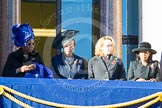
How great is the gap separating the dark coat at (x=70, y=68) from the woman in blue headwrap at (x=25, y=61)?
500 mm

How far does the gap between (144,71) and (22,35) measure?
1.48 m

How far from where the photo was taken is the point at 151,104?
5.24 m

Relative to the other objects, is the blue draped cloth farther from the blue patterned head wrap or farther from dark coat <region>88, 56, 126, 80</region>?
dark coat <region>88, 56, 126, 80</region>

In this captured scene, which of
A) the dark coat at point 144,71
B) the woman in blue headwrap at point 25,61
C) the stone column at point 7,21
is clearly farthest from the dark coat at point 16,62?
the stone column at point 7,21

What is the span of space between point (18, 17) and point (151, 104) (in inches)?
139

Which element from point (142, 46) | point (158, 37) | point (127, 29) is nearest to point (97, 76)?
point (142, 46)

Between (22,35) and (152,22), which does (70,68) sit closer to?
(22,35)

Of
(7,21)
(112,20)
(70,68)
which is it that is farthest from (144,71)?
(7,21)

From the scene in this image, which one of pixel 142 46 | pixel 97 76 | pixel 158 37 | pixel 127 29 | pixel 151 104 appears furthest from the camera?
pixel 127 29

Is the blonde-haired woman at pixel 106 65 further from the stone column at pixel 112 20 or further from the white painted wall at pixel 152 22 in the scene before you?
the stone column at pixel 112 20

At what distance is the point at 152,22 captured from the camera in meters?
8.19

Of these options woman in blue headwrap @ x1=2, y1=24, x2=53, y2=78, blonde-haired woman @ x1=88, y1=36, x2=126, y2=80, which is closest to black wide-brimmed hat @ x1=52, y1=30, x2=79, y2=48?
blonde-haired woman @ x1=88, y1=36, x2=126, y2=80

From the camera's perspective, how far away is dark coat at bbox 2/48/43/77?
18.7ft

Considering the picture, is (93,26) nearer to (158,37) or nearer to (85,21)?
(85,21)
